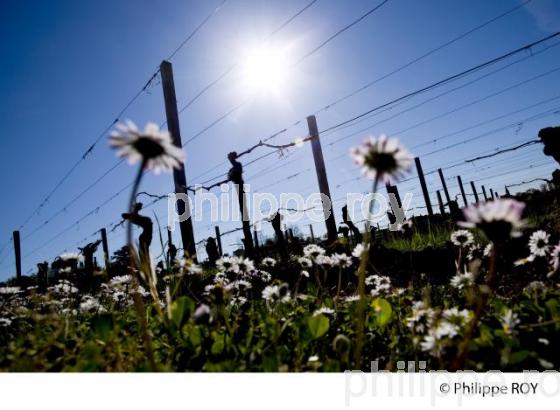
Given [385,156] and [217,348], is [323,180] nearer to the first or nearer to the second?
[217,348]

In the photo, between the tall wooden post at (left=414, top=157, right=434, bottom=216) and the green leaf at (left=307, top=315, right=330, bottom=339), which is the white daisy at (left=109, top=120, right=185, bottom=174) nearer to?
the green leaf at (left=307, top=315, right=330, bottom=339)

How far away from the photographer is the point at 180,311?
5.64ft

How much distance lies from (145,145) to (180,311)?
0.91m

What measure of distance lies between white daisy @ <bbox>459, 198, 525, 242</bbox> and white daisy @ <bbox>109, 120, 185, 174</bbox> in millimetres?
889

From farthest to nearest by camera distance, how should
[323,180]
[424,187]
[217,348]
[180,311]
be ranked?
[424,187] → [323,180] → [180,311] → [217,348]

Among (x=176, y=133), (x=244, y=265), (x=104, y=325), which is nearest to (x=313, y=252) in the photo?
(x=244, y=265)

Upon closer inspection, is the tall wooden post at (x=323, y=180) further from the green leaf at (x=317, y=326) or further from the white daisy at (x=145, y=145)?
the white daisy at (x=145, y=145)

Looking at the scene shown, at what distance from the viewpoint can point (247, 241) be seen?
7457 mm

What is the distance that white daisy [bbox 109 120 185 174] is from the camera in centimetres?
111

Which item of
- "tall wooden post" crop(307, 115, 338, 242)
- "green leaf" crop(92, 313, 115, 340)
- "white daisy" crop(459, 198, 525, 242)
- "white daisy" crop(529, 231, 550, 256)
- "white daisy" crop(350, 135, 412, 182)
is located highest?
"tall wooden post" crop(307, 115, 338, 242)

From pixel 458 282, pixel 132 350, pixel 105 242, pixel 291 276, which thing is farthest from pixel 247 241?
pixel 105 242

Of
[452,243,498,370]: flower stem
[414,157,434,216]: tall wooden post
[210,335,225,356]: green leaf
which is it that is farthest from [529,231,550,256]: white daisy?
[414,157,434,216]: tall wooden post

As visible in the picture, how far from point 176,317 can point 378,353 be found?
38.7 inches
